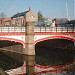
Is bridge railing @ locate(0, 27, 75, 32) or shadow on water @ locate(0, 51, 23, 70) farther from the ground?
bridge railing @ locate(0, 27, 75, 32)

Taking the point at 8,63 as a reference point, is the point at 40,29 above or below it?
above

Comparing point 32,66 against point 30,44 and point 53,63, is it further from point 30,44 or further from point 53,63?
point 30,44

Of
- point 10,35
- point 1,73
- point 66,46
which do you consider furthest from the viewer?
point 66,46

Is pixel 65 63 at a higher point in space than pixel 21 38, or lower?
lower

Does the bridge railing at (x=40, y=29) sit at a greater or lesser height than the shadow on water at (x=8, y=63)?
greater

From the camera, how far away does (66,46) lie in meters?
→ 59.8

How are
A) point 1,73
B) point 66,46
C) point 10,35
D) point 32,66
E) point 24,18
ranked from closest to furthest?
point 1,73, point 32,66, point 10,35, point 66,46, point 24,18

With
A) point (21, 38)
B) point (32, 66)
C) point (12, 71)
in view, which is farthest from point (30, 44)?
point (12, 71)

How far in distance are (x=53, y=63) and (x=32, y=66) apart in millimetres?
5560

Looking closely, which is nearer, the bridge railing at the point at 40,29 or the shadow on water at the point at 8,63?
the shadow on water at the point at 8,63

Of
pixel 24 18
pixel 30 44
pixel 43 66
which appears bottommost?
pixel 43 66

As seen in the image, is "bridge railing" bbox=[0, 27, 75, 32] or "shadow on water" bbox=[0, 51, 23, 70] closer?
"shadow on water" bbox=[0, 51, 23, 70]

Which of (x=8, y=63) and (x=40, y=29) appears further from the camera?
(x=40, y=29)

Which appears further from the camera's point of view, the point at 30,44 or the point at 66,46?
the point at 66,46
